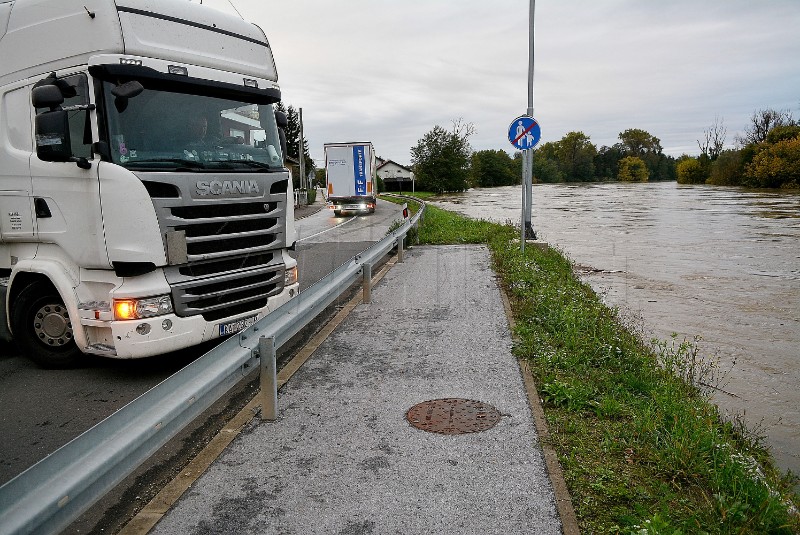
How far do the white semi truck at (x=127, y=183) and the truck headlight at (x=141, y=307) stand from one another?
0.01m

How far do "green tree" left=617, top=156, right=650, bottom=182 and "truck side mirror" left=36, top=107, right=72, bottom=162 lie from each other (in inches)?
6612

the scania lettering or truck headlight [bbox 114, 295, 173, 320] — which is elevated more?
the scania lettering

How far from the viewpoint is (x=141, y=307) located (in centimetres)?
536

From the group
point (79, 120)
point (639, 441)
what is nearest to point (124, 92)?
point (79, 120)

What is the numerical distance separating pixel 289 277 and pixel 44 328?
2.40 metres

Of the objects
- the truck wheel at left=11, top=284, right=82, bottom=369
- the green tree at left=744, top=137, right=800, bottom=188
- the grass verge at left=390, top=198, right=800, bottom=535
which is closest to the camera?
the grass verge at left=390, top=198, right=800, bottom=535

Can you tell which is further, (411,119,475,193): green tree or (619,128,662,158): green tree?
(619,128,662,158): green tree

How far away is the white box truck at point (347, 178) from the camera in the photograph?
33688 mm

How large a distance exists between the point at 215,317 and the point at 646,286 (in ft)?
28.5

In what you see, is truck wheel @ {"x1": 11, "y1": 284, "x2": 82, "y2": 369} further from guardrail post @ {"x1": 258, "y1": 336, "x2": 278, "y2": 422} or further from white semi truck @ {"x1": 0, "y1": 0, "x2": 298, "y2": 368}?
guardrail post @ {"x1": 258, "y1": 336, "x2": 278, "y2": 422}

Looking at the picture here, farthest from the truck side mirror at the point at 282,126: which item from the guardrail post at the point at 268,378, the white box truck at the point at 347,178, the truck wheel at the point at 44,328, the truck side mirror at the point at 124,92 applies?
the white box truck at the point at 347,178

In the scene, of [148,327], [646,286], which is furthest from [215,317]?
[646,286]

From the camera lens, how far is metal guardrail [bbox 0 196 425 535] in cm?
214

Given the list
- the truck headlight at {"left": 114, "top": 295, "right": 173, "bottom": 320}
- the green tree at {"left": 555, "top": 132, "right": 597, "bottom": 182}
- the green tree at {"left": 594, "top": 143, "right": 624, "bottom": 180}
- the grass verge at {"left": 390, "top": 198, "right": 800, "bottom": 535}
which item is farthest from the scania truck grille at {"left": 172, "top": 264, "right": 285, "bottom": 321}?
the green tree at {"left": 594, "top": 143, "right": 624, "bottom": 180}
